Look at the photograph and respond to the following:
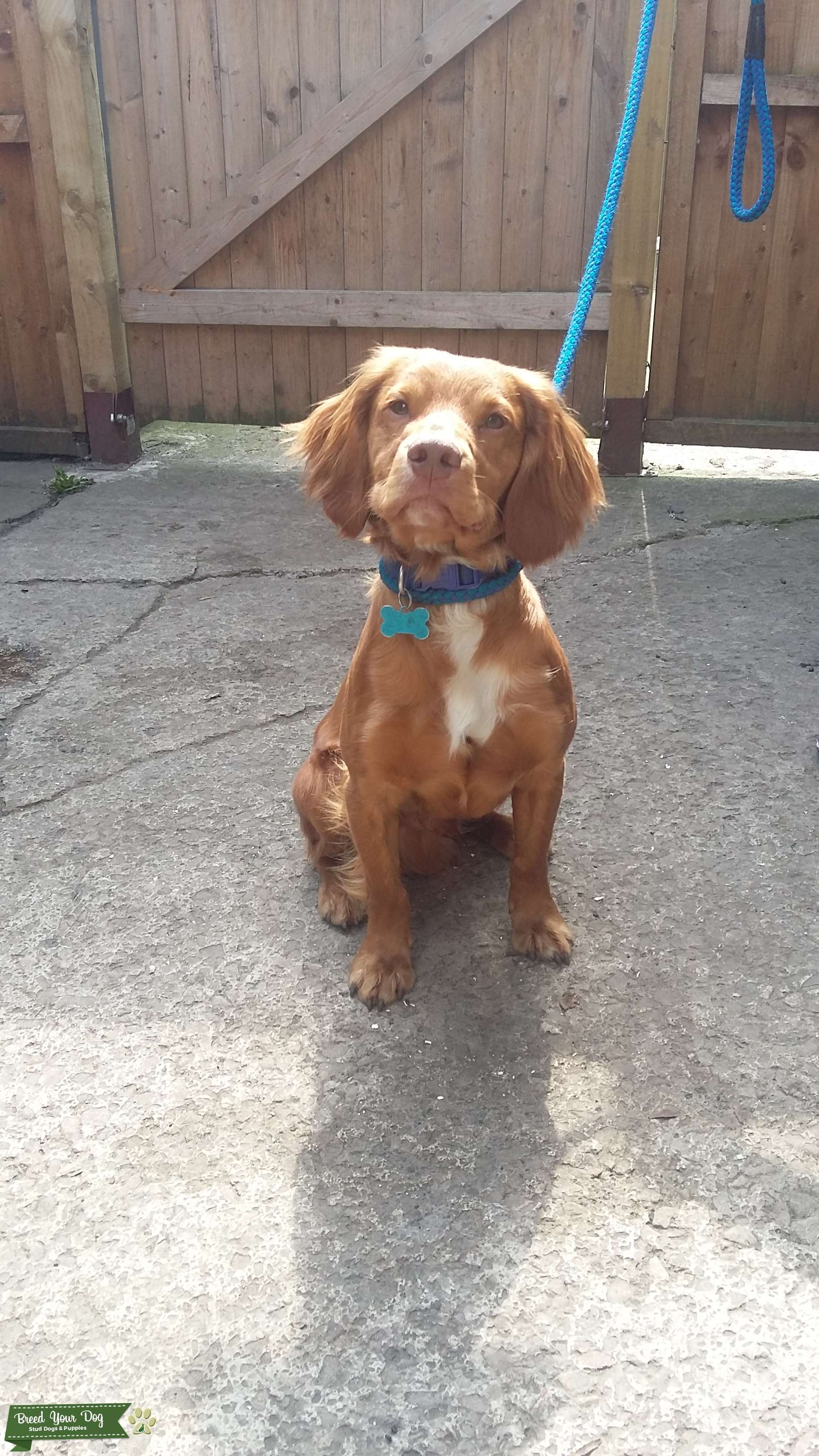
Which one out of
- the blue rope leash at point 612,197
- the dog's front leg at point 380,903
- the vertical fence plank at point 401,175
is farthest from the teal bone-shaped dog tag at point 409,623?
the vertical fence plank at point 401,175

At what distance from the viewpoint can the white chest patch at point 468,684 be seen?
6.10 feet

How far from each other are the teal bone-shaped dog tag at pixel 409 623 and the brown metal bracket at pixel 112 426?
12.5ft

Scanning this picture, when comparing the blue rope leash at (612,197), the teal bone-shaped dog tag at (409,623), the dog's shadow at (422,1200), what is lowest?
the dog's shadow at (422,1200)

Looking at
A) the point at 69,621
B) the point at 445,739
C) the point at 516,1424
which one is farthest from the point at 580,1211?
the point at 69,621

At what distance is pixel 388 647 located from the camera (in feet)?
6.23

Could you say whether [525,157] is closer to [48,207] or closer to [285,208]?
[285,208]

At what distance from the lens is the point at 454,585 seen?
1.86m

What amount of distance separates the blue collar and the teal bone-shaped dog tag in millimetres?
24

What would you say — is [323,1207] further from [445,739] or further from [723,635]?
[723,635]

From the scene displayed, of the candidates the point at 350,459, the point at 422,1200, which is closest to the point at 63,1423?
the point at 422,1200

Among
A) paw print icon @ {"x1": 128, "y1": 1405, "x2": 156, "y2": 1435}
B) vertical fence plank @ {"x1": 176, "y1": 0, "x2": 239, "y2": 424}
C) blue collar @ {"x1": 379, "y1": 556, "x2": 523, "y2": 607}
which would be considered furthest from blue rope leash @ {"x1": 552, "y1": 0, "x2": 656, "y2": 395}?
vertical fence plank @ {"x1": 176, "y1": 0, "x2": 239, "y2": 424}

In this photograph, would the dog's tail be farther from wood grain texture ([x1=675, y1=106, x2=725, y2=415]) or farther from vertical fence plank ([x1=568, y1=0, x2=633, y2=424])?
wood grain texture ([x1=675, y1=106, x2=725, y2=415])

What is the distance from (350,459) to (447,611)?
13.1 inches

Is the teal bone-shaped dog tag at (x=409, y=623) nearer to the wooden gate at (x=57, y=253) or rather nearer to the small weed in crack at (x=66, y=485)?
the small weed in crack at (x=66, y=485)
